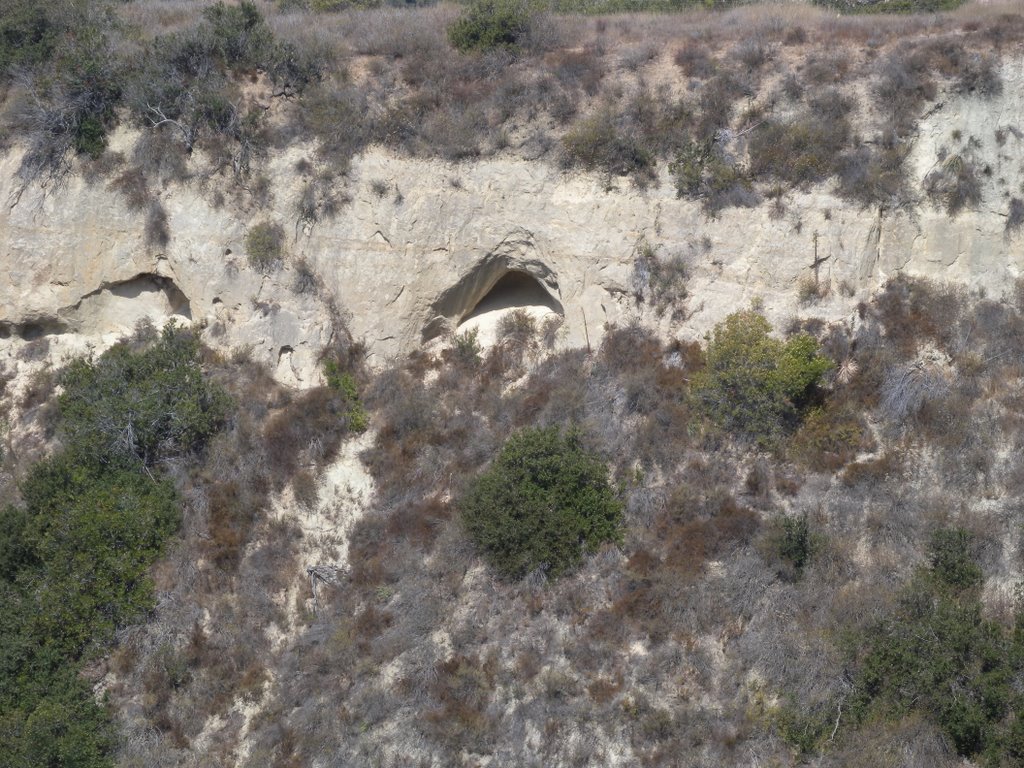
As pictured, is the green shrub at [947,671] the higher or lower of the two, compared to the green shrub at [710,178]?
lower

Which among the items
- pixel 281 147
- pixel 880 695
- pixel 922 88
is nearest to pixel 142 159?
pixel 281 147

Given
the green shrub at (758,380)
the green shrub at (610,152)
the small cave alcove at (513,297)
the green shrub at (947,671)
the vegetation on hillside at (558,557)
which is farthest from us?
the small cave alcove at (513,297)

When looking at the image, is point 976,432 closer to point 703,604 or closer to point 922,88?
point 703,604

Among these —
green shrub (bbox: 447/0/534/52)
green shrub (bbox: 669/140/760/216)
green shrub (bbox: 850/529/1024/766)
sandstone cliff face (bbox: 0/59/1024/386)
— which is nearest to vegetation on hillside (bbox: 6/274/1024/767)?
green shrub (bbox: 850/529/1024/766)

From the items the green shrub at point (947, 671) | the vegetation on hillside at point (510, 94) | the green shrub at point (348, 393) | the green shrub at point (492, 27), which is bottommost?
the green shrub at point (947, 671)

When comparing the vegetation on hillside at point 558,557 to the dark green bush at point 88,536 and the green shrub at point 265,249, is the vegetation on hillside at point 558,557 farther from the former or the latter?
the green shrub at point 265,249

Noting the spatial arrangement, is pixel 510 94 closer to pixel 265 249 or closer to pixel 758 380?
pixel 265 249

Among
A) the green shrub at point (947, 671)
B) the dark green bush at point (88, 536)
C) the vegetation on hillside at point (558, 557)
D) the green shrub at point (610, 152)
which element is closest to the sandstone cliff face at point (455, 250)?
the green shrub at point (610, 152)
